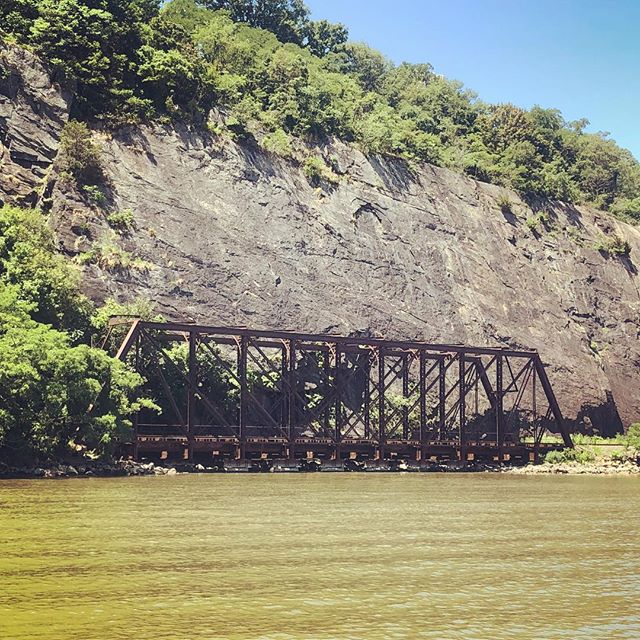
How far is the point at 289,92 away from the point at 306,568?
241ft

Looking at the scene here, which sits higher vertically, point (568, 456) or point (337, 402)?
point (337, 402)

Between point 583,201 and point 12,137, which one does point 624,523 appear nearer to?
point 12,137

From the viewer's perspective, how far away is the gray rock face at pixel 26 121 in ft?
216

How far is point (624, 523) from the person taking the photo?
2959 centimetres

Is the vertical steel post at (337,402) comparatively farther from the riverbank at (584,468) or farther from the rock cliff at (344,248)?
the riverbank at (584,468)

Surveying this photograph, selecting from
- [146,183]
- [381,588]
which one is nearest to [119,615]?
[381,588]

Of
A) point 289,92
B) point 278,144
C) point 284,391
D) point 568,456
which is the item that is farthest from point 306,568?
point 289,92

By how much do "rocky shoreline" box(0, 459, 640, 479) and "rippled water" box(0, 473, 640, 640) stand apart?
689 centimetres

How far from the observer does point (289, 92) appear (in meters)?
87.4

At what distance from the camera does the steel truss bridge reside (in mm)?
55656

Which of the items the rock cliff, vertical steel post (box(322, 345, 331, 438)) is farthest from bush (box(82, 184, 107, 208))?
vertical steel post (box(322, 345, 331, 438))

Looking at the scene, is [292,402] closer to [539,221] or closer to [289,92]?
[289,92]

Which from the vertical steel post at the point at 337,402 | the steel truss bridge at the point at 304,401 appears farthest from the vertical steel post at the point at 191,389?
the vertical steel post at the point at 337,402

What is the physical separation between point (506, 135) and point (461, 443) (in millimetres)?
52946
